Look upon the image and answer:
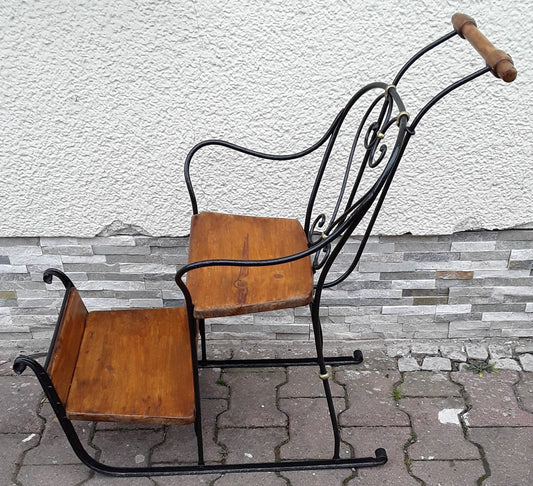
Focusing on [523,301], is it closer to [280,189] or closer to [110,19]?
[280,189]

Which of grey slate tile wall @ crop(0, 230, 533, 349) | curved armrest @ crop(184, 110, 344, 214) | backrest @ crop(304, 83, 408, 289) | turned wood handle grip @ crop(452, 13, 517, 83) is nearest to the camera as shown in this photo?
turned wood handle grip @ crop(452, 13, 517, 83)

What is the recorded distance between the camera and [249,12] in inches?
73.5

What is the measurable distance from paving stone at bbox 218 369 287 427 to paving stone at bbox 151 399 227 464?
1.7 inches

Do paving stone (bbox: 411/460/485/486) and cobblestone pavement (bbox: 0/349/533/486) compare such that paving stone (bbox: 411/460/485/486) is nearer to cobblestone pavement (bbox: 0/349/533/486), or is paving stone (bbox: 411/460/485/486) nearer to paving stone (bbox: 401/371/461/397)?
cobblestone pavement (bbox: 0/349/533/486)

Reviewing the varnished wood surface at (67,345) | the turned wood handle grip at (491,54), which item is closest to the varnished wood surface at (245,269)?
the varnished wood surface at (67,345)

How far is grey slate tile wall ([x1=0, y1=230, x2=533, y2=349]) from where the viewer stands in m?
2.29

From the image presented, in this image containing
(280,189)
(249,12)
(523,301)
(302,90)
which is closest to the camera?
(249,12)

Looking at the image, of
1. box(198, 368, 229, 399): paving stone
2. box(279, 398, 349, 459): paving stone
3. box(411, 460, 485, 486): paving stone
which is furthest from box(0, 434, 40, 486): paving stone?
box(411, 460, 485, 486): paving stone

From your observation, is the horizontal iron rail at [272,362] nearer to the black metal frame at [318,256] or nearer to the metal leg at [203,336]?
the metal leg at [203,336]

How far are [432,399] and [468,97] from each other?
1093mm

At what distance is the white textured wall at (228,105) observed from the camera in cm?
188

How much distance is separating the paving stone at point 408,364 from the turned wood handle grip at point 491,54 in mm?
1325

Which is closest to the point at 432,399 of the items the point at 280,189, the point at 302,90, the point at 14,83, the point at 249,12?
the point at 280,189

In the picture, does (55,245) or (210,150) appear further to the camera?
(55,245)
